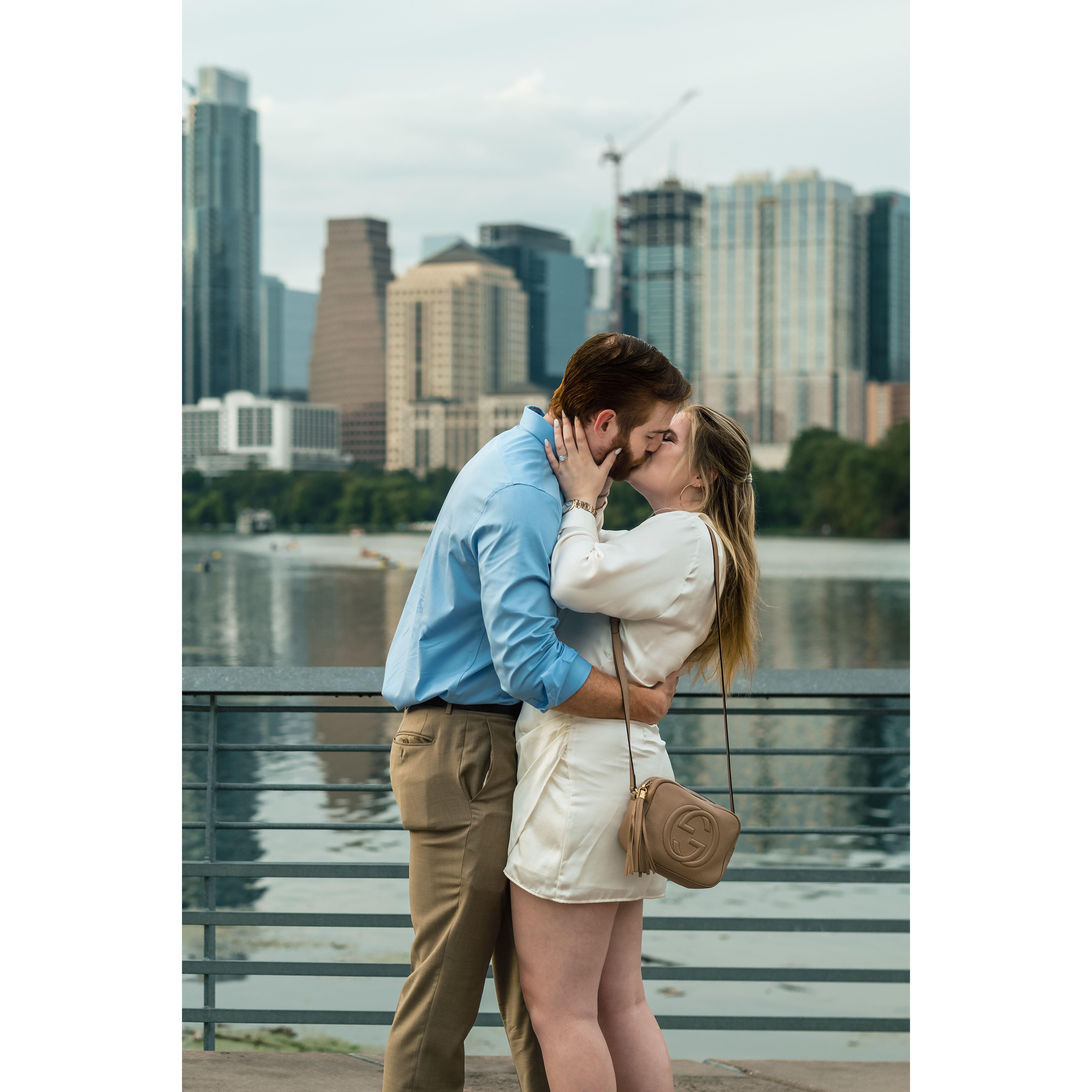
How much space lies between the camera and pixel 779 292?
108 meters

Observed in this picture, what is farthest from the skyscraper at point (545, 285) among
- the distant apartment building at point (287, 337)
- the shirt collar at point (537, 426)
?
the shirt collar at point (537, 426)

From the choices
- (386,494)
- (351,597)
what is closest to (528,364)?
(386,494)

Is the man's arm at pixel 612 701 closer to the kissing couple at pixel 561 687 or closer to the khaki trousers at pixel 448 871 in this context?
the kissing couple at pixel 561 687

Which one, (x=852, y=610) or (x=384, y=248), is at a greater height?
(x=384, y=248)

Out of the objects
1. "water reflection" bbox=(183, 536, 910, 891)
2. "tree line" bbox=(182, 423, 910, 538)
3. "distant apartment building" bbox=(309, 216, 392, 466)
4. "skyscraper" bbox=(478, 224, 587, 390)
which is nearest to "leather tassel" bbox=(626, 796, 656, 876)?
"water reflection" bbox=(183, 536, 910, 891)

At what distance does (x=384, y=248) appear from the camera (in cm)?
9750

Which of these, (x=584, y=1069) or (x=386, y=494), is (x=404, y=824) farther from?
(x=386, y=494)

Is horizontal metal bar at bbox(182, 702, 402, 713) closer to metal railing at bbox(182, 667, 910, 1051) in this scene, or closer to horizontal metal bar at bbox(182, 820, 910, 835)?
metal railing at bbox(182, 667, 910, 1051)

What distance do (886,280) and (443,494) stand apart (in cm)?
5086

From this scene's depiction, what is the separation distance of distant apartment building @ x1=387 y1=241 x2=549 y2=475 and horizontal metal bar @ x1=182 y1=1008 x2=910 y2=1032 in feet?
283

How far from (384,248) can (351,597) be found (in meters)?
32.4

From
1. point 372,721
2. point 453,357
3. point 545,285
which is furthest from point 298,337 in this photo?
point 372,721
